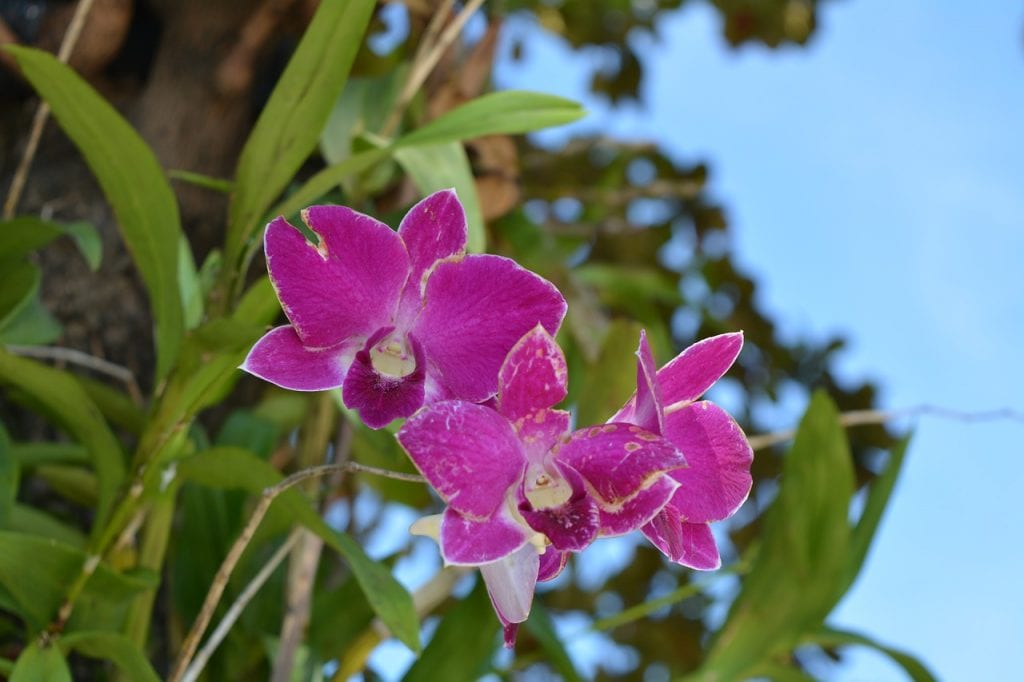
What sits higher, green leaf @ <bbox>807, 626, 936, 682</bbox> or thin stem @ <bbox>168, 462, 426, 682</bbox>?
thin stem @ <bbox>168, 462, 426, 682</bbox>

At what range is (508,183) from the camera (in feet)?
3.19

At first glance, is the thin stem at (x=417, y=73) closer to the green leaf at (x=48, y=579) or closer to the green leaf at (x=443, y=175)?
the green leaf at (x=443, y=175)

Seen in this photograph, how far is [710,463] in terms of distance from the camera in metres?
0.38

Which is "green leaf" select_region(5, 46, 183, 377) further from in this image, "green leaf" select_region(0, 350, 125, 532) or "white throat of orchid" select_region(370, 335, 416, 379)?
"white throat of orchid" select_region(370, 335, 416, 379)

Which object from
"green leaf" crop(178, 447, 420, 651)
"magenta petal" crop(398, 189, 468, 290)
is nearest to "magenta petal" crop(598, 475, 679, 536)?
"magenta petal" crop(398, 189, 468, 290)

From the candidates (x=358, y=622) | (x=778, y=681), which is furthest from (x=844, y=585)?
(x=358, y=622)

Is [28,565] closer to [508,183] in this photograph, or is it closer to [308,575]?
[308,575]

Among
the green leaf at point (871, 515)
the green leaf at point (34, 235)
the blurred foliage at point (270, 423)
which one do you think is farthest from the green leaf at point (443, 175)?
the green leaf at point (871, 515)

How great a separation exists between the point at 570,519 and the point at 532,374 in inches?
2.0

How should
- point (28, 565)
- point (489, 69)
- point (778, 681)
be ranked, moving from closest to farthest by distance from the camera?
point (28, 565) → point (778, 681) → point (489, 69)

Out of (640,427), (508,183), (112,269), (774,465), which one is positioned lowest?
→ (774,465)

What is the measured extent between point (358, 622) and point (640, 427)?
1.69 ft

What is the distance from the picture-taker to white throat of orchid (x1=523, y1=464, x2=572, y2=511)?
0.35 metres

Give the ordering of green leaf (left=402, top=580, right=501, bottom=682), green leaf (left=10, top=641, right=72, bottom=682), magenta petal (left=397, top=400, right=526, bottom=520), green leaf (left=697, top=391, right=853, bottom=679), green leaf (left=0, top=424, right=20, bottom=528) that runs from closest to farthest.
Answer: magenta petal (left=397, top=400, right=526, bottom=520), green leaf (left=10, top=641, right=72, bottom=682), green leaf (left=0, top=424, right=20, bottom=528), green leaf (left=402, top=580, right=501, bottom=682), green leaf (left=697, top=391, right=853, bottom=679)
